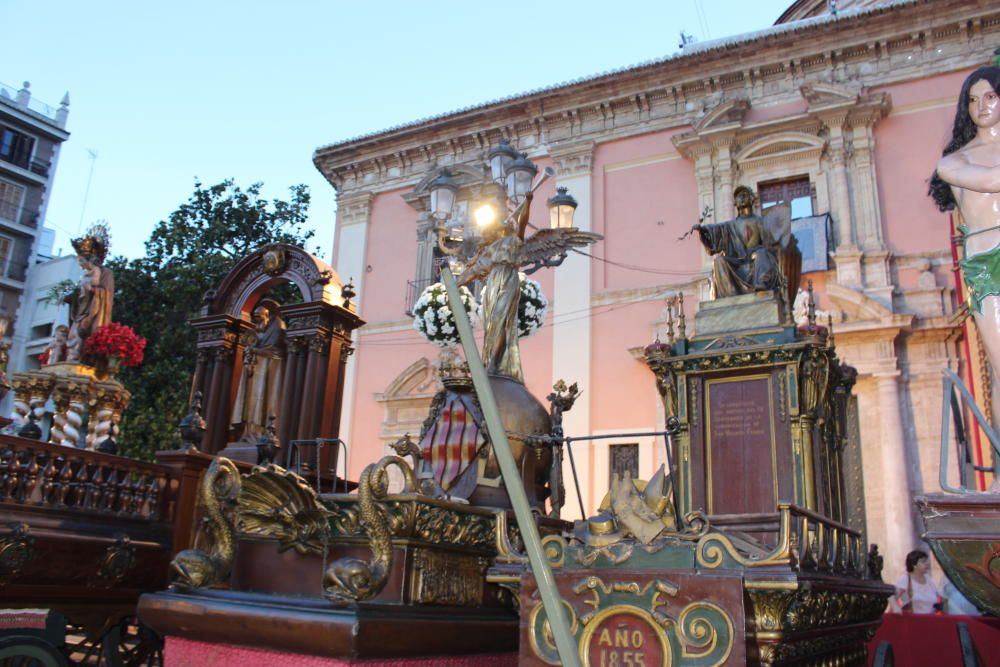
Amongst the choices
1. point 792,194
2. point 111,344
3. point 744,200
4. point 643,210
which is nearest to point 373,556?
point 744,200

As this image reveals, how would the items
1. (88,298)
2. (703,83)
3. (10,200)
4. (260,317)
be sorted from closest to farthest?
(88,298)
(260,317)
(703,83)
(10,200)

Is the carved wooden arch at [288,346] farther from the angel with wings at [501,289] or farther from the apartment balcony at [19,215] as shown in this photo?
the apartment balcony at [19,215]

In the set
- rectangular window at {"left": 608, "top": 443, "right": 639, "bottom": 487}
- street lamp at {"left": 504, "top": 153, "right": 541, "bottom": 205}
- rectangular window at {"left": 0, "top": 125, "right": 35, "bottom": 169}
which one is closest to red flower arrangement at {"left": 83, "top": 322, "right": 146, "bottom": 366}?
street lamp at {"left": 504, "top": 153, "right": 541, "bottom": 205}

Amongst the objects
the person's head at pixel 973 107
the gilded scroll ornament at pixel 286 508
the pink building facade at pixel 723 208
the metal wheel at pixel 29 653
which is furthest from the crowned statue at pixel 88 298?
the pink building facade at pixel 723 208

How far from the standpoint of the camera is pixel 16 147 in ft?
113

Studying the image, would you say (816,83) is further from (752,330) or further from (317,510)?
(317,510)

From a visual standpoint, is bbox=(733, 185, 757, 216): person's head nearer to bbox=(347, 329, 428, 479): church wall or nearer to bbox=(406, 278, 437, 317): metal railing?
bbox=(347, 329, 428, 479): church wall

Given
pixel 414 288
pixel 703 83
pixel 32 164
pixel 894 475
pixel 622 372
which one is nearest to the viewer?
pixel 894 475

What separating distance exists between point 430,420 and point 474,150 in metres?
14.4

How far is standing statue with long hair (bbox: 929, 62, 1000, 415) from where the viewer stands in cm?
371

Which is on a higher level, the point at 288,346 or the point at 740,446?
the point at 288,346

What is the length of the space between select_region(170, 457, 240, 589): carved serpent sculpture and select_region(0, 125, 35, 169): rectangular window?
37.1 meters

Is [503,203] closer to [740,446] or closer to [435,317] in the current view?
[435,317]

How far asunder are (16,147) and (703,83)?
3114 cm
